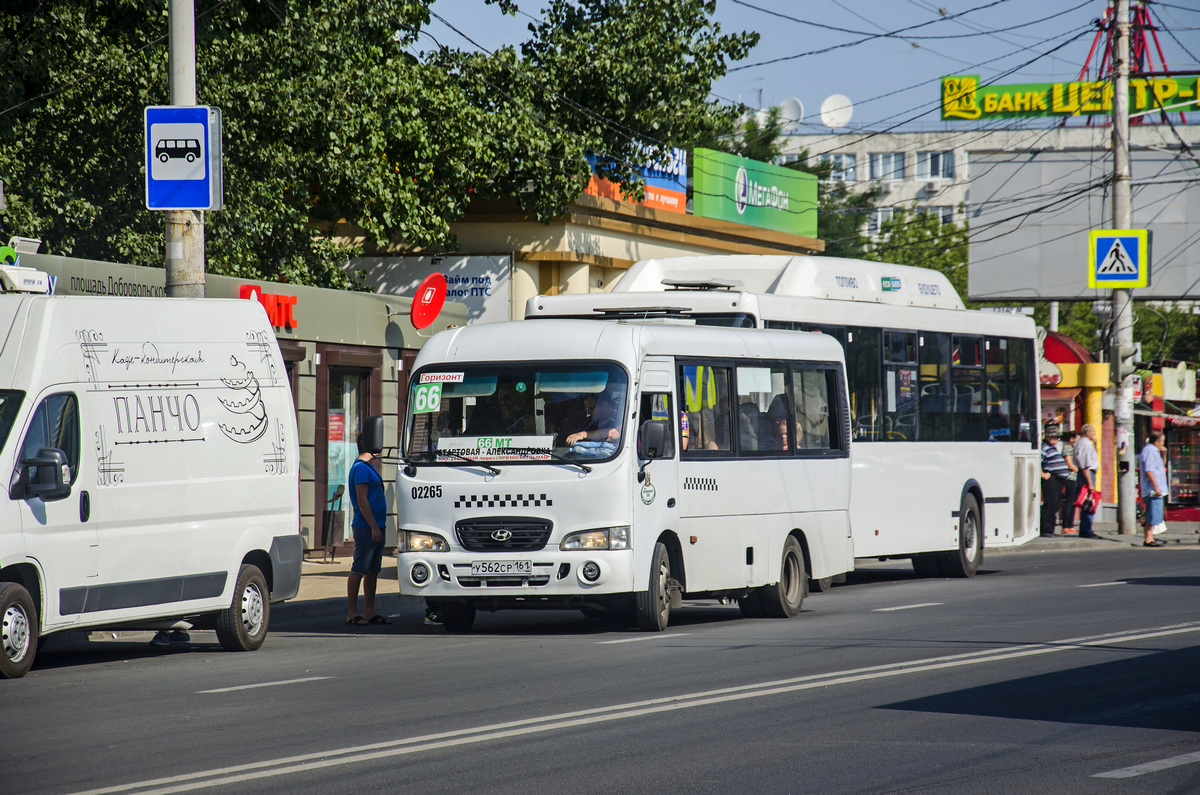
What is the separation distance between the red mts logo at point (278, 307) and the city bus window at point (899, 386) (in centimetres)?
755

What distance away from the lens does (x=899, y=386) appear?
19.1 metres

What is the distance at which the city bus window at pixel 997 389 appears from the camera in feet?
69.4

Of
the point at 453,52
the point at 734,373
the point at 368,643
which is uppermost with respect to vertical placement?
the point at 453,52

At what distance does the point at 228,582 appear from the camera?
12383 millimetres

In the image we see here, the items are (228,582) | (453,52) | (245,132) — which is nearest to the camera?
(228,582)

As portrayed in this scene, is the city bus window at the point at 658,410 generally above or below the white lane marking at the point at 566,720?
above

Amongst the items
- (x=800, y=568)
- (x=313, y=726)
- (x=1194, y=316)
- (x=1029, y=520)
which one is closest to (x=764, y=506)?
(x=800, y=568)

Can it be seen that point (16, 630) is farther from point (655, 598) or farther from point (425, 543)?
point (655, 598)

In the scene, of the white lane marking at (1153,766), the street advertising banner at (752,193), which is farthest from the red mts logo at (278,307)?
the white lane marking at (1153,766)

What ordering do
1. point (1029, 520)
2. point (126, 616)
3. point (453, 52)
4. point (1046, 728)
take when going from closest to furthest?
point (1046, 728), point (126, 616), point (1029, 520), point (453, 52)

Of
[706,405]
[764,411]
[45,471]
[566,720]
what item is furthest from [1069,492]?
[566,720]

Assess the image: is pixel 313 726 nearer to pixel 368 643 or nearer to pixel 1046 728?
pixel 1046 728

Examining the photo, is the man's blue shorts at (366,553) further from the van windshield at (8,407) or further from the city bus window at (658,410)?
the van windshield at (8,407)

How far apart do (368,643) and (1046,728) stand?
649 cm
